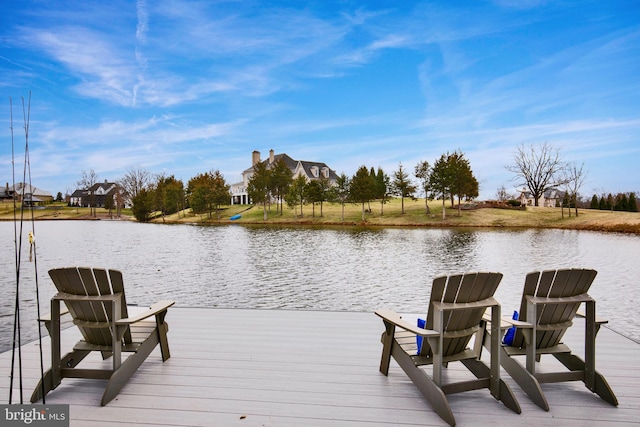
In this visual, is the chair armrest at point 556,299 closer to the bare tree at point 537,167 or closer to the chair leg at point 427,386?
the chair leg at point 427,386

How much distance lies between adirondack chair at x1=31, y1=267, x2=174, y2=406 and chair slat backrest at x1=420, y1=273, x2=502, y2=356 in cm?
241

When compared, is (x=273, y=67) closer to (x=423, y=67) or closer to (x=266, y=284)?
(x=423, y=67)

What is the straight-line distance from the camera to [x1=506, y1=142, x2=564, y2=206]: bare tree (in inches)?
2334

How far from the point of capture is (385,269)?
17.0 metres

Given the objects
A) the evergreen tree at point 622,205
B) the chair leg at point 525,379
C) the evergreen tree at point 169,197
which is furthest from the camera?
the evergreen tree at point 169,197

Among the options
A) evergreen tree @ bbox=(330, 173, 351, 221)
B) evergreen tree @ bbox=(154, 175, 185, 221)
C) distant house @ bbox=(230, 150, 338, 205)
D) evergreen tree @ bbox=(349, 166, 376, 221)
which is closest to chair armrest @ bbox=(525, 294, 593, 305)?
evergreen tree @ bbox=(349, 166, 376, 221)

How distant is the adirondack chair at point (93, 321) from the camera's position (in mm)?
3404

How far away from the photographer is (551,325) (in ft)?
11.6

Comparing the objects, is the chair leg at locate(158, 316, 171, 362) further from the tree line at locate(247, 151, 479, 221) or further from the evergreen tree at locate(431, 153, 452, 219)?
the evergreen tree at locate(431, 153, 452, 219)

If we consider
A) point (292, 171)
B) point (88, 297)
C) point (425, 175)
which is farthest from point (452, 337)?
point (292, 171)

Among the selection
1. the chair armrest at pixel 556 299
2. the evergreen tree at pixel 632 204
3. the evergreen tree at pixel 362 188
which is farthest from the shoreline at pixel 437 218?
the chair armrest at pixel 556 299

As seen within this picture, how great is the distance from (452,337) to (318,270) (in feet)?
44.7

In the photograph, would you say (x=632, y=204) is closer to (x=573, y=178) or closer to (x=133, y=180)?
(x=573, y=178)

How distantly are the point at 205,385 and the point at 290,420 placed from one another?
98 centimetres
